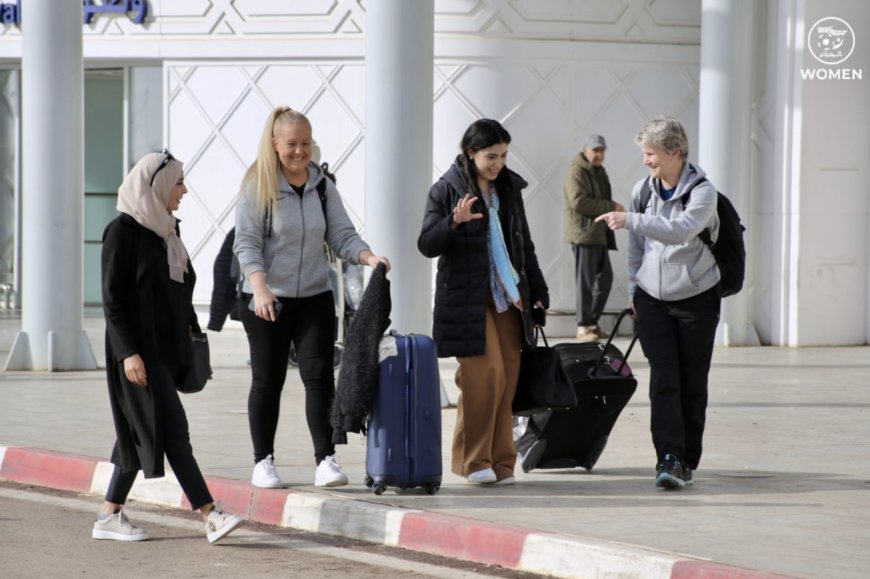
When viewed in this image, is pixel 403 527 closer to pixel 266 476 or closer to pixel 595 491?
pixel 266 476

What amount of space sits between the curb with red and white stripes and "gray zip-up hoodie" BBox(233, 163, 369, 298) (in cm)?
102

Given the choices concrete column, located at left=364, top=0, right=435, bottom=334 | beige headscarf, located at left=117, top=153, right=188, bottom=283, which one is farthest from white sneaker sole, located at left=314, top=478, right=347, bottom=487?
concrete column, located at left=364, top=0, right=435, bottom=334

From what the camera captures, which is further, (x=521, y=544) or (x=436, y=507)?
(x=436, y=507)

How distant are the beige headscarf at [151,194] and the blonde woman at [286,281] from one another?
713 millimetres

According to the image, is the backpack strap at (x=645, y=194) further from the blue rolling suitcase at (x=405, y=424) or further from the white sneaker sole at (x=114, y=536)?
the white sneaker sole at (x=114, y=536)

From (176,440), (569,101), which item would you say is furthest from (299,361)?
(569,101)

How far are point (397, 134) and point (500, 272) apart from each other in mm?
3315

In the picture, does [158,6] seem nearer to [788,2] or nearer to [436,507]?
[788,2]

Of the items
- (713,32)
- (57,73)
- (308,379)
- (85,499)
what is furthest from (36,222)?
(713,32)

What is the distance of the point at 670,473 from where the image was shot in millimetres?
8023

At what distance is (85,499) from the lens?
27.9ft

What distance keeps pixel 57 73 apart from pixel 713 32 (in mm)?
6685

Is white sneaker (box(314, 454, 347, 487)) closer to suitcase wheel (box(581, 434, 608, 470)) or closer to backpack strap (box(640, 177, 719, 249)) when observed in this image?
suitcase wheel (box(581, 434, 608, 470))

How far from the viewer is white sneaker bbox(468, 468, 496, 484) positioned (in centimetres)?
820
